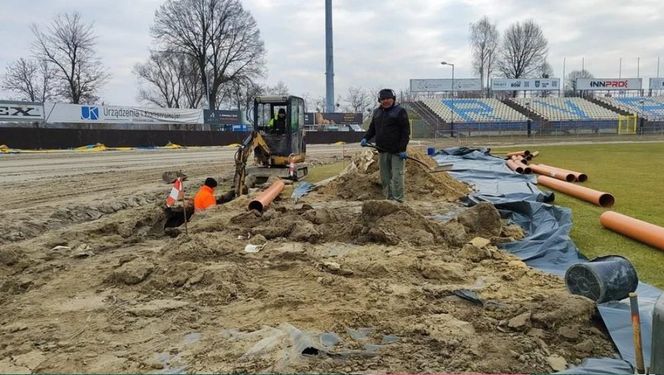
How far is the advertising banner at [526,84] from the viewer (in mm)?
72875

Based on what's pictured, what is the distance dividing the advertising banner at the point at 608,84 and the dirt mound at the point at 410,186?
74566 mm

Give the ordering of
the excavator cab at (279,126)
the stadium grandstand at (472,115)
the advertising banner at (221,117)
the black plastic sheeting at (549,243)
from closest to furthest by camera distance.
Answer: the black plastic sheeting at (549,243), the excavator cab at (279,126), the advertising banner at (221,117), the stadium grandstand at (472,115)

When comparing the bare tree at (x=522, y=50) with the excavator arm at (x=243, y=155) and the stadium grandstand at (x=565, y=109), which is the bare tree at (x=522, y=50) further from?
the excavator arm at (x=243, y=155)

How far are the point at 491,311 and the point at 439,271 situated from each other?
1.05 metres

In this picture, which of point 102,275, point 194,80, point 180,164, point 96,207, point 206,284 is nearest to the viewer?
point 206,284

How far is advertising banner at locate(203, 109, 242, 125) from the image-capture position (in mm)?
42469

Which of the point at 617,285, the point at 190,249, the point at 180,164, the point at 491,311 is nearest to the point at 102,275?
the point at 190,249

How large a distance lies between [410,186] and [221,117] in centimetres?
3498

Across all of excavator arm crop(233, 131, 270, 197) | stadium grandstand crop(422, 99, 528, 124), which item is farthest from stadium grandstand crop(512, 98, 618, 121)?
excavator arm crop(233, 131, 270, 197)

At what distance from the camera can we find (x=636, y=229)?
661 centimetres

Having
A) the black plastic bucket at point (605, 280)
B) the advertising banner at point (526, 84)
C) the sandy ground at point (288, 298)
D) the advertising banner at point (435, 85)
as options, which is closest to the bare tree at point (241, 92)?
the advertising banner at point (435, 85)

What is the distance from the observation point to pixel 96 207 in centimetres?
1081

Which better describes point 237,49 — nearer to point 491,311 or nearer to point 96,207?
point 96,207

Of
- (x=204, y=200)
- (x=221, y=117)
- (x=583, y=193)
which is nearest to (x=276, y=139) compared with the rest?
(x=204, y=200)
